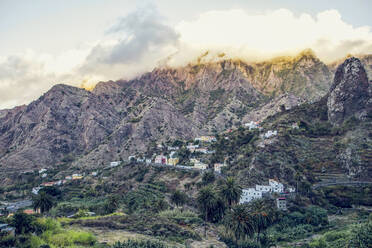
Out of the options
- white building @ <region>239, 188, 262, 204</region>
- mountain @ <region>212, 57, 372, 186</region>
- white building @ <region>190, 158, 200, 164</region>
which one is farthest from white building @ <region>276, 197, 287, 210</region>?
white building @ <region>190, 158, 200, 164</region>

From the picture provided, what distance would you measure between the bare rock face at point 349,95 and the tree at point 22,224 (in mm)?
105233

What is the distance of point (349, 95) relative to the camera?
116 m

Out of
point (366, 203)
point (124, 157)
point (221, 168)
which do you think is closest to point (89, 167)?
point (124, 157)

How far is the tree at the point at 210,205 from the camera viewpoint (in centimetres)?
6175

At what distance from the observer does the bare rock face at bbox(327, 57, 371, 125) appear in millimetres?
112438

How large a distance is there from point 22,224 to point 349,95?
114520 mm

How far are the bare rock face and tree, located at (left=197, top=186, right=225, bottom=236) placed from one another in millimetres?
69867

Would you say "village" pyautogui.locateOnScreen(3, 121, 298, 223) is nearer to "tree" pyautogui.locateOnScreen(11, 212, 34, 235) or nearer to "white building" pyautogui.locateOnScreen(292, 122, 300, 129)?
"white building" pyautogui.locateOnScreen(292, 122, 300, 129)

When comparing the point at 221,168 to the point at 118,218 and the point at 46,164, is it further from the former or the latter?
the point at 46,164

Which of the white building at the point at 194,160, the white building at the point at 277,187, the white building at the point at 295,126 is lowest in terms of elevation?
the white building at the point at 277,187

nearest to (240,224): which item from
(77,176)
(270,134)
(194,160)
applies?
(270,134)

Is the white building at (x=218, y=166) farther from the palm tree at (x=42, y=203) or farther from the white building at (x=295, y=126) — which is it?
the palm tree at (x=42, y=203)

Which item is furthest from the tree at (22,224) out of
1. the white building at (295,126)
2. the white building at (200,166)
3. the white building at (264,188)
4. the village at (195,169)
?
the white building at (295,126)

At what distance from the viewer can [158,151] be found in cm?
14450
